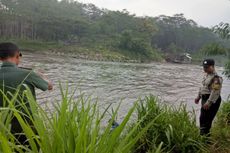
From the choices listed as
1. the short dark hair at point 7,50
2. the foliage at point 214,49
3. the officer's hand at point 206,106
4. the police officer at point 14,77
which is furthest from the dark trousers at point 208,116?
the short dark hair at point 7,50

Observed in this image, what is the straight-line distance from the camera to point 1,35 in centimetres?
6969

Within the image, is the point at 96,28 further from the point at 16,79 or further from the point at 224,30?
the point at 16,79

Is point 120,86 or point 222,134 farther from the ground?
point 222,134

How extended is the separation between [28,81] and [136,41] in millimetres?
76946

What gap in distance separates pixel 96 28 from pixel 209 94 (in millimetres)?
81062

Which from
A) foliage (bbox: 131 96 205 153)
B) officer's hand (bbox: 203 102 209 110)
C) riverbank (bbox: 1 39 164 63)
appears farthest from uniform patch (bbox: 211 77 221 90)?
riverbank (bbox: 1 39 164 63)

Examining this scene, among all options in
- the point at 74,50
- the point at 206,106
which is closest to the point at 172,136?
the point at 206,106

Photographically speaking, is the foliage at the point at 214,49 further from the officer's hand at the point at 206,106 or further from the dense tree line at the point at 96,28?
the dense tree line at the point at 96,28

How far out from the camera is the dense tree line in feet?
244

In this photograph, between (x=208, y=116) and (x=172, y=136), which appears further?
(x=208, y=116)

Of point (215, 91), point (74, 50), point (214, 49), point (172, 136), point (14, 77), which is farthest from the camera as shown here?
point (74, 50)

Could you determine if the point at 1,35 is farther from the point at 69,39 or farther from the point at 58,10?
the point at 58,10

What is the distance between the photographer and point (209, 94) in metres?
5.59

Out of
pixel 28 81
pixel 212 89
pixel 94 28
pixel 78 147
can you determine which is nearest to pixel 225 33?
pixel 212 89
